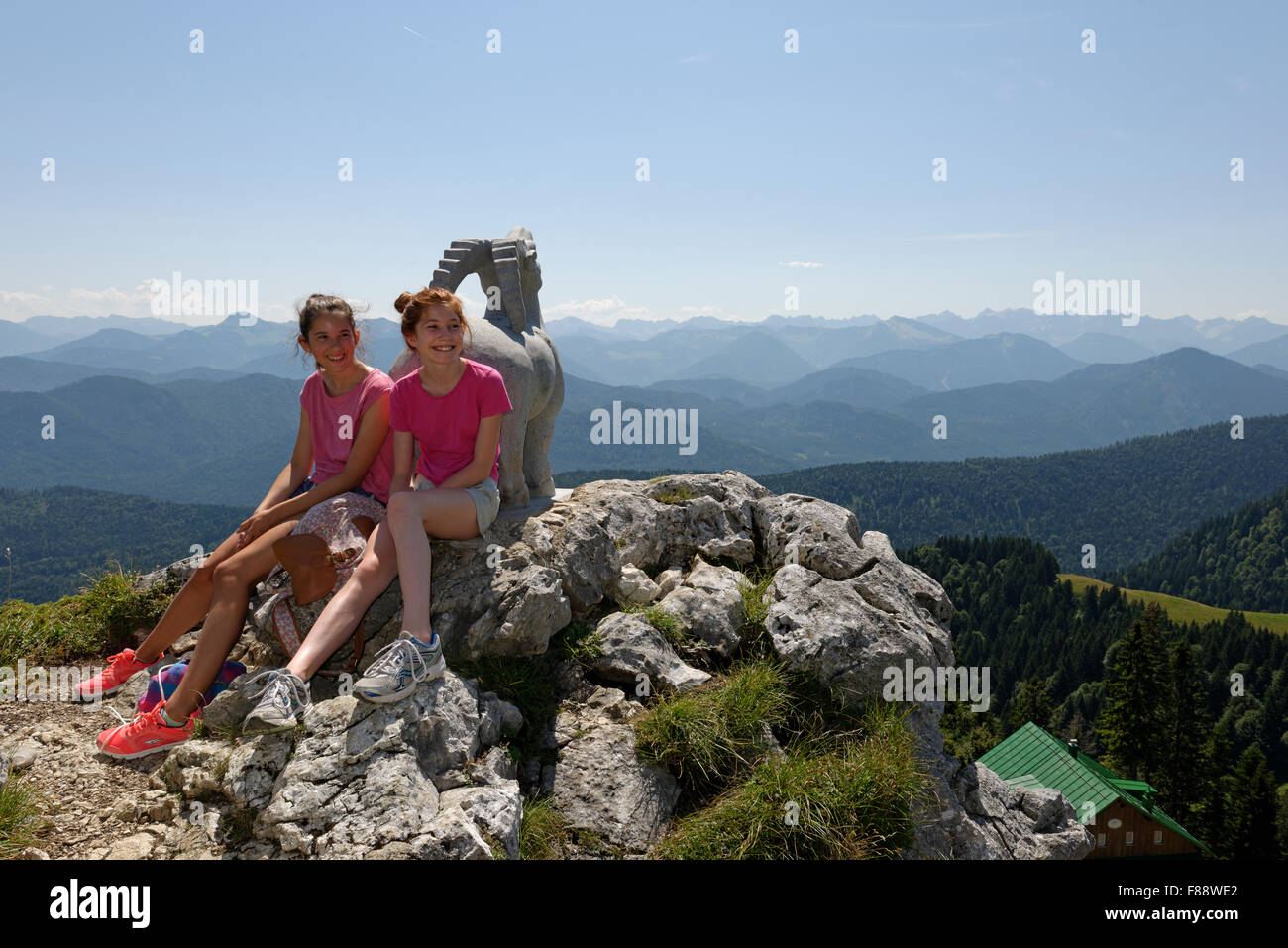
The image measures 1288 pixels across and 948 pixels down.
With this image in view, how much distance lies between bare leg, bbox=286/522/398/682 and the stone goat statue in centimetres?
222

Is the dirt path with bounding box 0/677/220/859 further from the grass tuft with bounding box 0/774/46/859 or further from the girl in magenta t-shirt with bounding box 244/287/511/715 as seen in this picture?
the girl in magenta t-shirt with bounding box 244/287/511/715

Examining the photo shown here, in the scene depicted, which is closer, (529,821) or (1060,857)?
(529,821)

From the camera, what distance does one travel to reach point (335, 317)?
737 cm

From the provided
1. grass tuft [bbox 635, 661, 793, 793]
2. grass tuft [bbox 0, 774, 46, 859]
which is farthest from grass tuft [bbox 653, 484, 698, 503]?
grass tuft [bbox 0, 774, 46, 859]

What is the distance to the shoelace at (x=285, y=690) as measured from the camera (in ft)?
18.4

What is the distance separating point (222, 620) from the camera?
21.4 ft

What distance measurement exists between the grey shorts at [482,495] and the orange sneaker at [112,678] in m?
3.39

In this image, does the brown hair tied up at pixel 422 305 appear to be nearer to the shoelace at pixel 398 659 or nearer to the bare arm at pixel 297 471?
the bare arm at pixel 297 471

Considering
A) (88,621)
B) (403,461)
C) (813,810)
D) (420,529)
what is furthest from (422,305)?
(88,621)

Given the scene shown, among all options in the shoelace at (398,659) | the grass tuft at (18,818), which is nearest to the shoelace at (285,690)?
the shoelace at (398,659)

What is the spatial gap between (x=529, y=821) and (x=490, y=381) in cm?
379

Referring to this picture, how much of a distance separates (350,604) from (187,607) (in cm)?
206

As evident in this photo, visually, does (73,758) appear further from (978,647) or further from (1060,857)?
(978,647)
